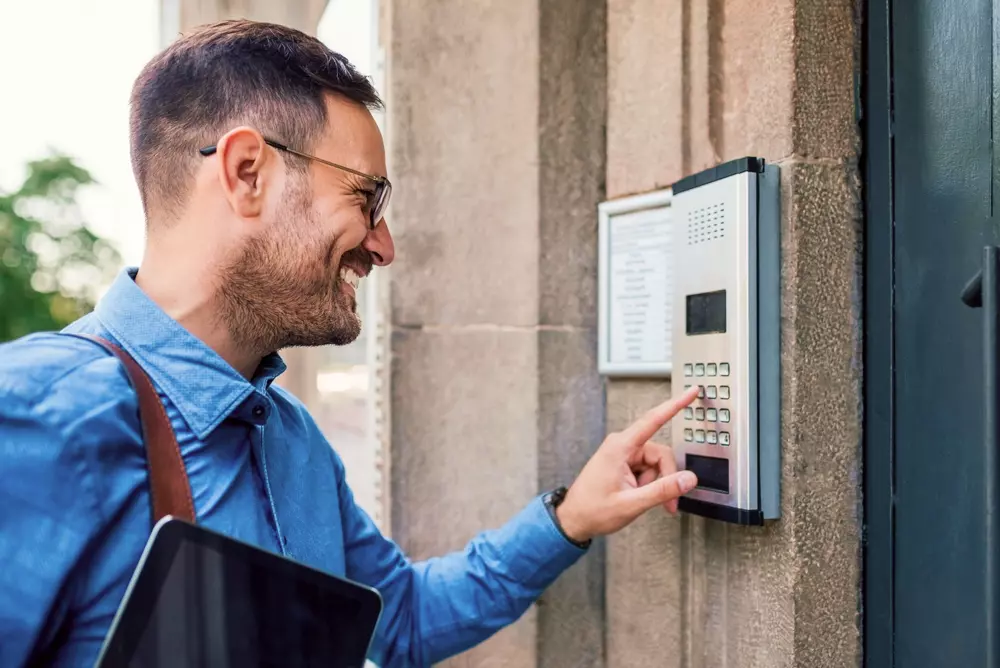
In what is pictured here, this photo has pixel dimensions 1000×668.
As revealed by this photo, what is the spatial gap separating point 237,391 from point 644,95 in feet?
3.24

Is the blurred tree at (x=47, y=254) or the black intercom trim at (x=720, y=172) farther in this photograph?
the blurred tree at (x=47, y=254)

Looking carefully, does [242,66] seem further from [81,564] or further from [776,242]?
[776,242]

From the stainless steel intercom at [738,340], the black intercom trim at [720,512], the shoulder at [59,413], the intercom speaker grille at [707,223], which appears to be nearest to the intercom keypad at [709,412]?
the stainless steel intercom at [738,340]

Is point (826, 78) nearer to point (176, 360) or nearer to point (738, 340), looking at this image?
point (738, 340)

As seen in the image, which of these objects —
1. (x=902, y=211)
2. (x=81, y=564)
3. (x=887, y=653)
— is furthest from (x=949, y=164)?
(x=81, y=564)

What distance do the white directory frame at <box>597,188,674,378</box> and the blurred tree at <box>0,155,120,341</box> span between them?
3011mm

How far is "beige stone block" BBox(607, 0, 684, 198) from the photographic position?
5.28 feet

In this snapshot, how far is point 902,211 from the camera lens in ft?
4.50

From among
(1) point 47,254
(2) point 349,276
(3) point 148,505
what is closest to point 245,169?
(2) point 349,276

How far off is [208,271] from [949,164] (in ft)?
3.73

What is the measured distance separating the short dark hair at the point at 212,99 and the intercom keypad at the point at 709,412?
753mm

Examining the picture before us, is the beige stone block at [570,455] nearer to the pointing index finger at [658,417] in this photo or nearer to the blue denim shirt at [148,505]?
the blue denim shirt at [148,505]

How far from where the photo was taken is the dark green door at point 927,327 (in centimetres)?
126

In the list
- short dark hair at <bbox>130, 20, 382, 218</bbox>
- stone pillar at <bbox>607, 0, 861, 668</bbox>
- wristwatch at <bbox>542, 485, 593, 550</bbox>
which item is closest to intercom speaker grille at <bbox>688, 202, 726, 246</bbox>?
stone pillar at <bbox>607, 0, 861, 668</bbox>
